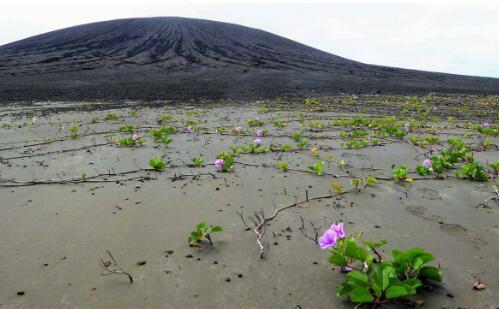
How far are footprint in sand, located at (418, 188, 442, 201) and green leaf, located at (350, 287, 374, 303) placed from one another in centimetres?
200

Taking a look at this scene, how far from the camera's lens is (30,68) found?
2622 cm

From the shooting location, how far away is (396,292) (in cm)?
171

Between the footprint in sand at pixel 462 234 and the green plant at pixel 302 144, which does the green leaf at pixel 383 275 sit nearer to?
the footprint in sand at pixel 462 234

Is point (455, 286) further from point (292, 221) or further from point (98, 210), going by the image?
point (98, 210)

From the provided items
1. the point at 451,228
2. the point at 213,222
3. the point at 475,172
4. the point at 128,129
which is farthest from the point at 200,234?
the point at 128,129

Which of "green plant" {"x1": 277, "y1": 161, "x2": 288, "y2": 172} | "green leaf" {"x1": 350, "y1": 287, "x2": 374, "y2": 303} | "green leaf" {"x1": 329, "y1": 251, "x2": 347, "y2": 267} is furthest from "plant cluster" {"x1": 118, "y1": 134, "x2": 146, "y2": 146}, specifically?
"green leaf" {"x1": 350, "y1": 287, "x2": 374, "y2": 303}

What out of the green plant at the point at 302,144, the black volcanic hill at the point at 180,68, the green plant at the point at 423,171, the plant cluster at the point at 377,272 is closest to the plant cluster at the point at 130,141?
the green plant at the point at 302,144

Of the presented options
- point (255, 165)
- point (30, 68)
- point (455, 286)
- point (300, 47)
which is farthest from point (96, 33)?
point (455, 286)

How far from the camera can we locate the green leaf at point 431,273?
1.96 meters

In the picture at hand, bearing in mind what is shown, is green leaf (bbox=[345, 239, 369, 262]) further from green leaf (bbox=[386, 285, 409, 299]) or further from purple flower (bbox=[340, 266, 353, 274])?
green leaf (bbox=[386, 285, 409, 299])

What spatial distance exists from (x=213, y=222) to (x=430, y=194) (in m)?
2.08

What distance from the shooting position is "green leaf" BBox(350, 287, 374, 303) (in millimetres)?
1716

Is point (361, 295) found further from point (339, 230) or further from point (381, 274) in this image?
point (339, 230)

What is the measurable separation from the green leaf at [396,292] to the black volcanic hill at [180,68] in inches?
561
